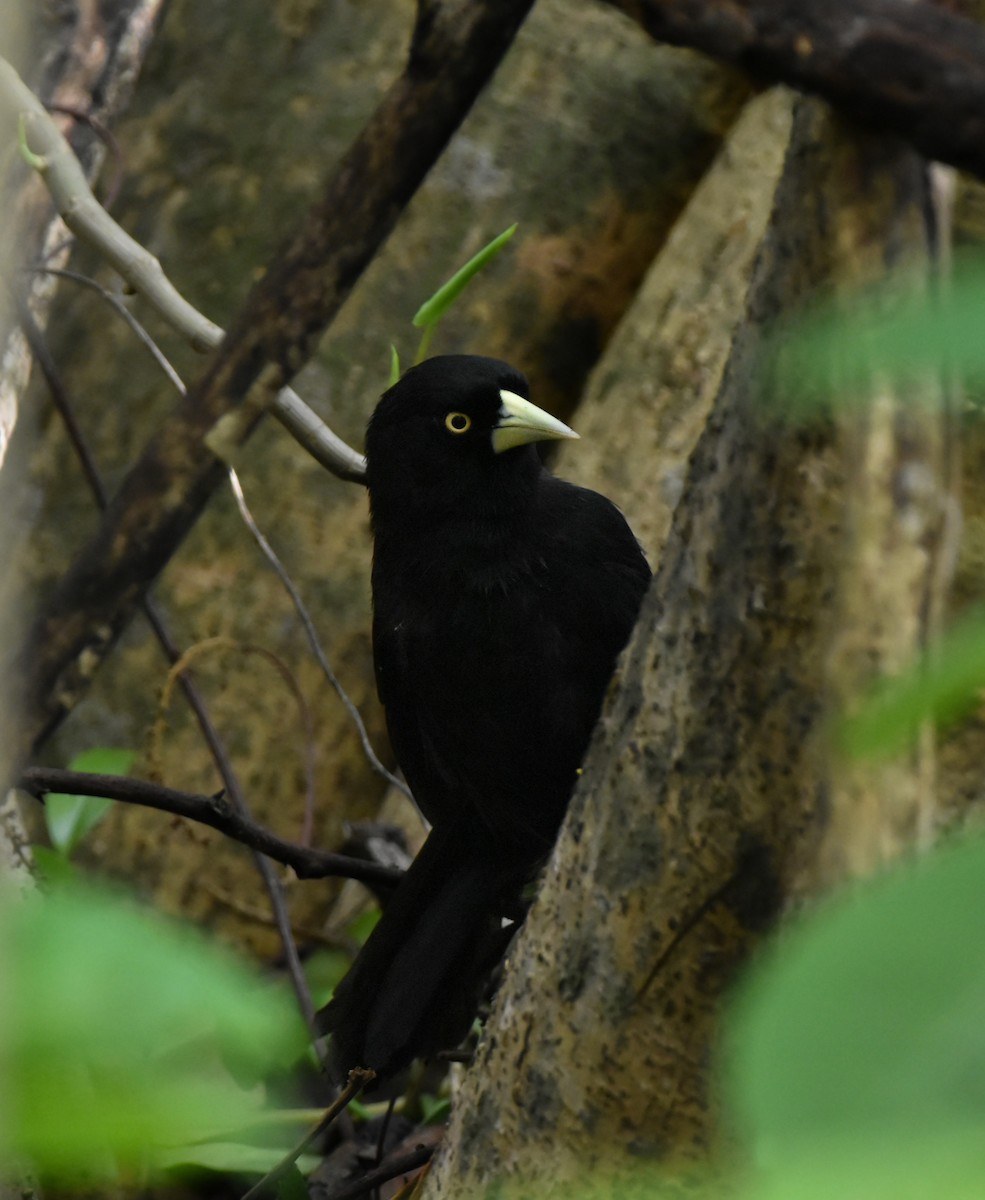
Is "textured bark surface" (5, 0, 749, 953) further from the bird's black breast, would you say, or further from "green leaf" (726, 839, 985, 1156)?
"green leaf" (726, 839, 985, 1156)

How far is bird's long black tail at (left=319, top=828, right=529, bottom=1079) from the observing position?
2.27 meters

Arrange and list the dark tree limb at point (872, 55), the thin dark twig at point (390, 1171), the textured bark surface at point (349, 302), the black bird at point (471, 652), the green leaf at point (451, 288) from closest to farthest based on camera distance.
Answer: the dark tree limb at point (872, 55) → the thin dark twig at point (390, 1171) → the green leaf at point (451, 288) → the black bird at point (471, 652) → the textured bark surface at point (349, 302)

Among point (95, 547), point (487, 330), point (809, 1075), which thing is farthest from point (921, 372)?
point (487, 330)

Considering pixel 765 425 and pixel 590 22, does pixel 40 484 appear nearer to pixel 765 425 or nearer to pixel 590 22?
pixel 590 22

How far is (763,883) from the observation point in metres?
1.32

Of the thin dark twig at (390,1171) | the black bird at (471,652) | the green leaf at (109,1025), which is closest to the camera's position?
the green leaf at (109,1025)

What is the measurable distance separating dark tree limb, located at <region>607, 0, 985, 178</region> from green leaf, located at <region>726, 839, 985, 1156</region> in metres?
0.74

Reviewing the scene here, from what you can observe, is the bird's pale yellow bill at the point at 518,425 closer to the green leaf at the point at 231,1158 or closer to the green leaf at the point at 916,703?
the green leaf at the point at 231,1158

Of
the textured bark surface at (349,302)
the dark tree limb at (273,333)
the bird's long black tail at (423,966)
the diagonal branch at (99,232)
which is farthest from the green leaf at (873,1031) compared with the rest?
the textured bark surface at (349,302)

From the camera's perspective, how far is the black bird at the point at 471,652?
233cm

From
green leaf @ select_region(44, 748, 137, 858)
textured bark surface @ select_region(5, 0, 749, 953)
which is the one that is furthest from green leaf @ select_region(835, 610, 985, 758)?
textured bark surface @ select_region(5, 0, 749, 953)

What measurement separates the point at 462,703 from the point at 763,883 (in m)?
1.17

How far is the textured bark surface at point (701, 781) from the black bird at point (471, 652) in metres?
0.81

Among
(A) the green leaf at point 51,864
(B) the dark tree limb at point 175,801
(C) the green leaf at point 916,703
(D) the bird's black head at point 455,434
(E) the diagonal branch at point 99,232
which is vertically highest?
(C) the green leaf at point 916,703
